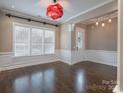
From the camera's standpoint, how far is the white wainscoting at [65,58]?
14.3 feet

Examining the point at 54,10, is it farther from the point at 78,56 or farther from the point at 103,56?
the point at 103,56

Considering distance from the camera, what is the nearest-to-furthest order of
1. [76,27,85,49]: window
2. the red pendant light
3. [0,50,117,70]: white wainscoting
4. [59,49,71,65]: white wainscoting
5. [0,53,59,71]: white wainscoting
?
the red pendant light → [0,53,59,71]: white wainscoting → [0,50,117,70]: white wainscoting → [59,49,71,65]: white wainscoting → [76,27,85,49]: window

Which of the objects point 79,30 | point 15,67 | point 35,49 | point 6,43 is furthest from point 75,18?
point 15,67

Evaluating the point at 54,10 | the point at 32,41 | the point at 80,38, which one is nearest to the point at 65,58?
the point at 80,38

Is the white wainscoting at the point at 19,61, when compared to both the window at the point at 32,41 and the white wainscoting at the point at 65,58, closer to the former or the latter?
the white wainscoting at the point at 65,58

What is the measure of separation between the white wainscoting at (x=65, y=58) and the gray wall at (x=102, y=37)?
341 mm

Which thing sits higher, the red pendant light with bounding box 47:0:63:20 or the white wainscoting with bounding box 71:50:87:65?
the red pendant light with bounding box 47:0:63:20

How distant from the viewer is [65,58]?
6156mm

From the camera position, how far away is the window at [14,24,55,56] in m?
4.79

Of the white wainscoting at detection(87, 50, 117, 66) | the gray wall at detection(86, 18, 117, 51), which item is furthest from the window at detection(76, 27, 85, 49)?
the white wainscoting at detection(87, 50, 117, 66)

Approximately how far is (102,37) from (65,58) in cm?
278

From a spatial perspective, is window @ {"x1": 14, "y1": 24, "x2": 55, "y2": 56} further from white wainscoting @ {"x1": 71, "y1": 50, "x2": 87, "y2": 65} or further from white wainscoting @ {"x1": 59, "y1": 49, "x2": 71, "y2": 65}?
white wainscoting @ {"x1": 71, "y1": 50, "x2": 87, "y2": 65}

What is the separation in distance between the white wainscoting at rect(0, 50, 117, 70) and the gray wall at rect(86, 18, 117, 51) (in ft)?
1.12

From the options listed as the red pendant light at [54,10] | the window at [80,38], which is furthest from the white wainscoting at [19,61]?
the red pendant light at [54,10]
